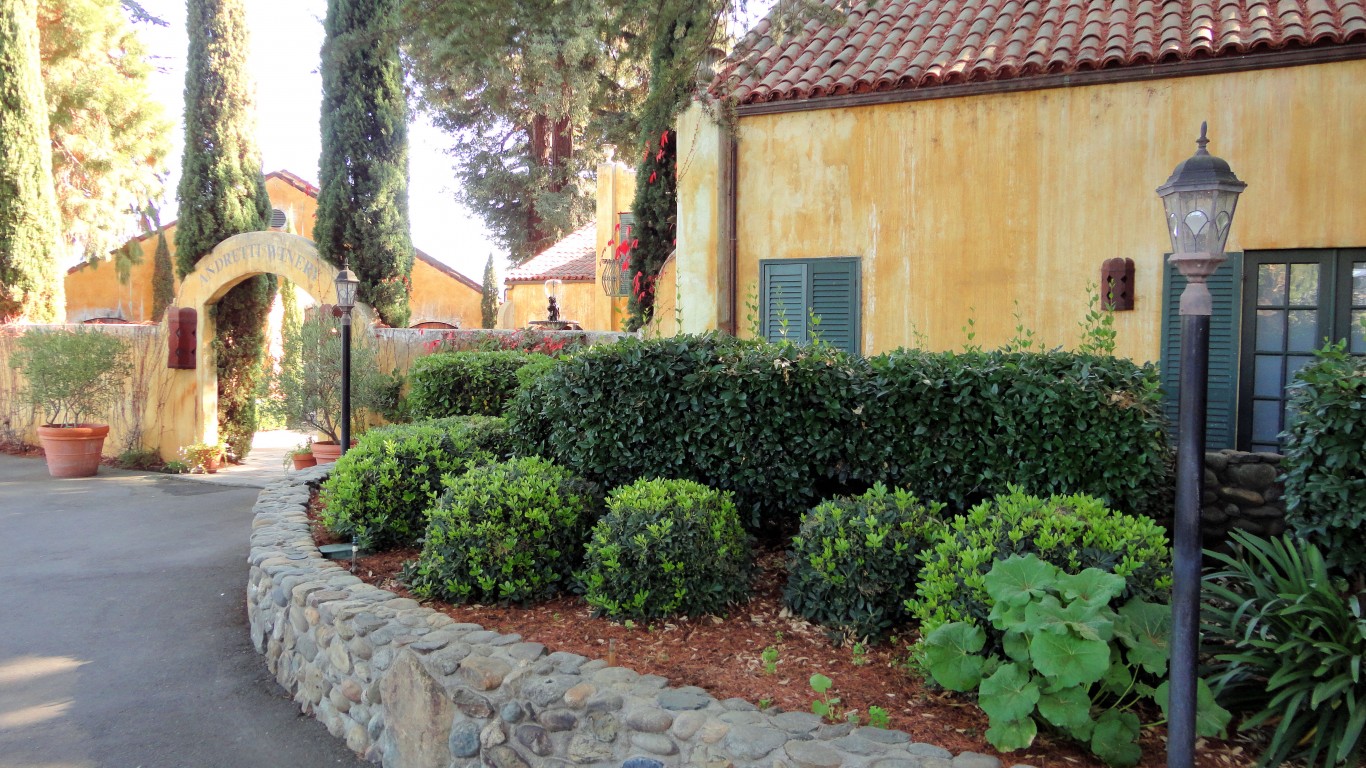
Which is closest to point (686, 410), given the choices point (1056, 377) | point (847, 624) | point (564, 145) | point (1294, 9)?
point (847, 624)

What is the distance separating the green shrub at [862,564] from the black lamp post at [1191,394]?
143 centimetres

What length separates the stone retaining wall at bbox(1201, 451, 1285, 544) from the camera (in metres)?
5.20

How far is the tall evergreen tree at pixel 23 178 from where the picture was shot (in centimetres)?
1416

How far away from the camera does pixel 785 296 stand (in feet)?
28.7

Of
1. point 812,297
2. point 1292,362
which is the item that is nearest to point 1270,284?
point 1292,362

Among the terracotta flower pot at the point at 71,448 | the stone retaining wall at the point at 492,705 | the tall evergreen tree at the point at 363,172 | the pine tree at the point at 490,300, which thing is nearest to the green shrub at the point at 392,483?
the stone retaining wall at the point at 492,705

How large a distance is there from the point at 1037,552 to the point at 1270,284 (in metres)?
4.98

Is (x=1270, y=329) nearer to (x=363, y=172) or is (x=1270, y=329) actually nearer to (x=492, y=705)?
(x=492, y=705)

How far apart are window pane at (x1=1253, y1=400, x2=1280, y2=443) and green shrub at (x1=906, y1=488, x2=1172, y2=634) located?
4066mm

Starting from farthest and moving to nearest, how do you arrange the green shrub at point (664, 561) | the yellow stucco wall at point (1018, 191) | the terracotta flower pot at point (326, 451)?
the terracotta flower pot at point (326, 451)
the yellow stucco wall at point (1018, 191)
the green shrub at point (664, 561)

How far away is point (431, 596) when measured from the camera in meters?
4.94

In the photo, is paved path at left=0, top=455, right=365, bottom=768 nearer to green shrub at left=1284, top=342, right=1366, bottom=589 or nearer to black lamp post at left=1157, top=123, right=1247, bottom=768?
black lamp post at left=1157, top=123, right=1247, bottom=768

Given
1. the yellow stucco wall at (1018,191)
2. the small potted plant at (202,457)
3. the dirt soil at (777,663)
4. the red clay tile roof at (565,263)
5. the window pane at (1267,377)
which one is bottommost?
the small potted plant at (202,457)

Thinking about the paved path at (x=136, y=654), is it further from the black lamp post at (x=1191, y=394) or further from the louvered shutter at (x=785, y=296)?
the louvered shutter at (x=785, y=296)
